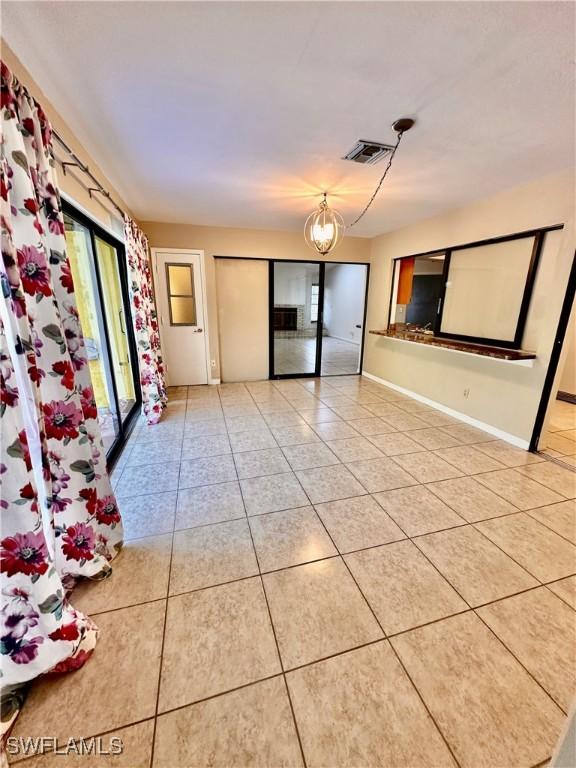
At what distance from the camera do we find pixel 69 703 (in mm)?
1080

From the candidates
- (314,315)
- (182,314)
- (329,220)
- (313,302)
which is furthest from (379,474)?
(314,315)

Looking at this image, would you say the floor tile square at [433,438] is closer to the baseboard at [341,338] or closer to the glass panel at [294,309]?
the glass panel at [294,309]

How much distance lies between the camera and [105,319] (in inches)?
108

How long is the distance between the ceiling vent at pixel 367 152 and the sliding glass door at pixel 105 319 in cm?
195

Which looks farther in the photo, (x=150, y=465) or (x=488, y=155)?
(x=150, y=465)

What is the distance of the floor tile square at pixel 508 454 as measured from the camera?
2.69m

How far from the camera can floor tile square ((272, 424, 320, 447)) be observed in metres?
3.01

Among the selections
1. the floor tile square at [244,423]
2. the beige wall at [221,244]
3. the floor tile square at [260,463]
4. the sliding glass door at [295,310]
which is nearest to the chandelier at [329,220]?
the beige wall at [221,244]

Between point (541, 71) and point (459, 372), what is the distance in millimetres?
2671

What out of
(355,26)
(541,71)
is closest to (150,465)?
(355,26)

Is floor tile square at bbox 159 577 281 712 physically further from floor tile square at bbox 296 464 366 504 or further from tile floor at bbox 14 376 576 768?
floor tile square at bbox 296 464 366 504

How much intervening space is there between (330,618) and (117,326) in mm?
3569

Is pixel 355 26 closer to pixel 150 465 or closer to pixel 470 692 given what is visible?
pixel 470 692

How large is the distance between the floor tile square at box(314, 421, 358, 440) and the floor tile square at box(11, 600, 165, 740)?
2.11 meters
